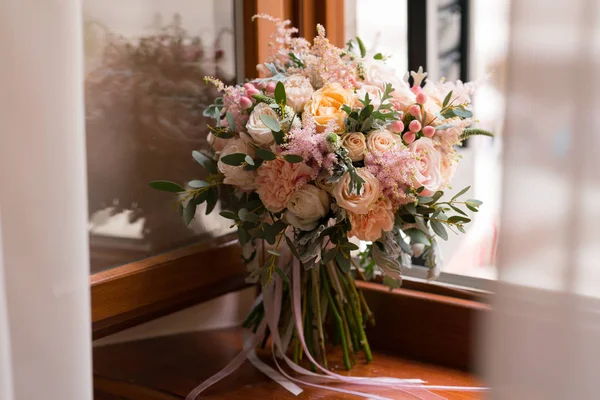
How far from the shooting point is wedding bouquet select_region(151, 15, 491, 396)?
1025mm

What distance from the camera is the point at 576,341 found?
614mm

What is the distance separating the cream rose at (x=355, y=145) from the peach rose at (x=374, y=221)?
3.1 inches

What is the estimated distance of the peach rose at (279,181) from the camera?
105 centimetres

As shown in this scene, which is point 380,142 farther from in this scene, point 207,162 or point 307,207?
point 207,162

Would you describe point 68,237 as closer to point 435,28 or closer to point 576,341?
point 576,341

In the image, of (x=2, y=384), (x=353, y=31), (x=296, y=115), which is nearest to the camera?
(x=2, y=384)

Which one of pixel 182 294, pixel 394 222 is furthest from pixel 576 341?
pixel 182 294

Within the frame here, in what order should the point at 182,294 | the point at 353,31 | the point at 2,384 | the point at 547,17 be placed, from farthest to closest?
1. the point at 353,31
2. the point at 182,294
3. the point at 2,384
4. the point at 547,17

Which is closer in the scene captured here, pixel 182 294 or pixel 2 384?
pixel 2 384

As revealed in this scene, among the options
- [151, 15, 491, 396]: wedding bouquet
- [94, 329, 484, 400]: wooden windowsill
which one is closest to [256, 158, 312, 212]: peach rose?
[151, 15, 491, 396]: wedding bouquet

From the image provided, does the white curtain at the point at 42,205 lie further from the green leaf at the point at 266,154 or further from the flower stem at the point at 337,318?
the flower stem at the point at 337,318

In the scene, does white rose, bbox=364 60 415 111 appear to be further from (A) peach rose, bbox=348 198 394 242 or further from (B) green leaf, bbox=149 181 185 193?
(B) green leaf, bbox=149 181 185 193

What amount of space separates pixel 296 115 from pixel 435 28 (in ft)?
1.59

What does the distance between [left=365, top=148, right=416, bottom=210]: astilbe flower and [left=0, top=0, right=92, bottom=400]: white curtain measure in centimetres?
42
